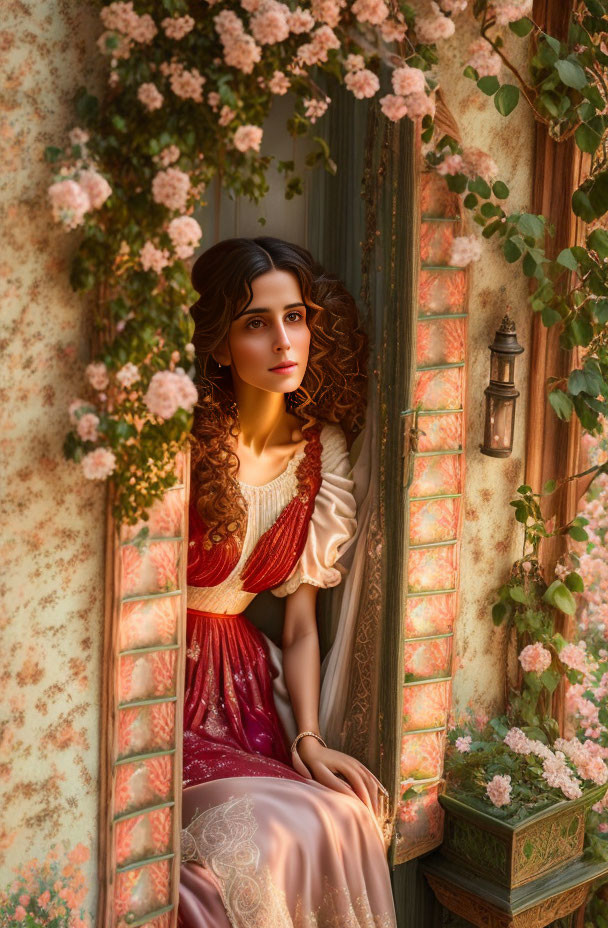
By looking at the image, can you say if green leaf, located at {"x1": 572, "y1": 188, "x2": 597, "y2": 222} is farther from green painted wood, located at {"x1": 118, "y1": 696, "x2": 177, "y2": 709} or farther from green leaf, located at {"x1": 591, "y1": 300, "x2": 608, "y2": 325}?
green painted wood, located at {"x1": 118, "y1": 696, "x2": 177, "y2": 709}

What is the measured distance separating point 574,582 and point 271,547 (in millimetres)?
1000

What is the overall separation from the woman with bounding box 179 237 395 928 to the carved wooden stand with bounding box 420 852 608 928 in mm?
377

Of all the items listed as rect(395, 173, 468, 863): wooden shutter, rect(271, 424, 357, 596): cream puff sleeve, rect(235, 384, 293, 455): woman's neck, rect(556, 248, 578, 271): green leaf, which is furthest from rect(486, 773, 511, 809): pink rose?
rect(556, 248, 578, 271): green leaf

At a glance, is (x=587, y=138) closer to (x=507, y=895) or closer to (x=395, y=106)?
(x=395, y=106)

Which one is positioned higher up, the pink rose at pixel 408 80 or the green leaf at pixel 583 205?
the pink rose at pixel 408 80

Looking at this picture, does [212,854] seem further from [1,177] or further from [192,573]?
[1,177]

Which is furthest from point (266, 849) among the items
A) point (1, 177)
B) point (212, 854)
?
point (1, 177)

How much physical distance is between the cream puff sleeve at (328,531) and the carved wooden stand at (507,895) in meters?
0.95

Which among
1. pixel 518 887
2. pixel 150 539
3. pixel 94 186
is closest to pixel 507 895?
pixel 518 887

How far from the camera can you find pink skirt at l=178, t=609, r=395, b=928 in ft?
9.23

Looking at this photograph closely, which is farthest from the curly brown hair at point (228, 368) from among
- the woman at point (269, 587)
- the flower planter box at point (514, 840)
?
the flower planter box at point (514, 840)

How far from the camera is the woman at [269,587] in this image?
114 inches

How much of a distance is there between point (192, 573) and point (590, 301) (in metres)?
1.46

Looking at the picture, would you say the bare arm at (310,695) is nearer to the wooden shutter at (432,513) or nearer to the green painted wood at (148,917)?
the wooden shutter at (432,513)
